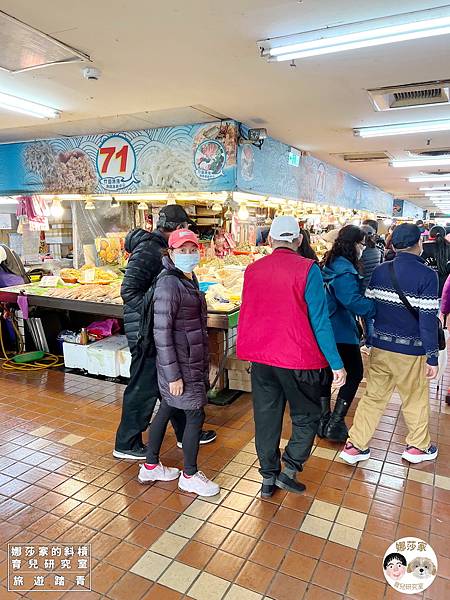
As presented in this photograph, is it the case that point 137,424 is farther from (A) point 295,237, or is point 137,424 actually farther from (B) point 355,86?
(B) point 355,86

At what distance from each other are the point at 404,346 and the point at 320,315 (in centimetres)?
94

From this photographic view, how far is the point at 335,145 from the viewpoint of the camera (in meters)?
7.19

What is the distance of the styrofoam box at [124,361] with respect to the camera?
5297mm

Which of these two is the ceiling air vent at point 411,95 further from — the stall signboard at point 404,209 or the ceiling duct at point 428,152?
the stall signboard at point 404,209

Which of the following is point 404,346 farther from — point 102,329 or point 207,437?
point 102,329

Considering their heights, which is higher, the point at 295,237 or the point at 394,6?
the point at 394,6

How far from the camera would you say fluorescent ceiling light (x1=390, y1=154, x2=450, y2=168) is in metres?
8.05

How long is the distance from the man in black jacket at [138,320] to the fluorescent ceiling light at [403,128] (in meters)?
3.69

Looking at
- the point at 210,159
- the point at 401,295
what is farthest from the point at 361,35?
the point at 210,159

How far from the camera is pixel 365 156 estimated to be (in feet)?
26.7

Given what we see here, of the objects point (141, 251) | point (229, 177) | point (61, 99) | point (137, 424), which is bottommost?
point (137, 424)

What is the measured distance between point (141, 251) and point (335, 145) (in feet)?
16.5

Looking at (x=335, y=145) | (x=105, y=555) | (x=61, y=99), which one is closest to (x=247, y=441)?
(x=105, y=555)

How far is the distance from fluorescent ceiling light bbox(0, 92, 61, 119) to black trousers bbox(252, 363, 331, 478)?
4.01 metres
